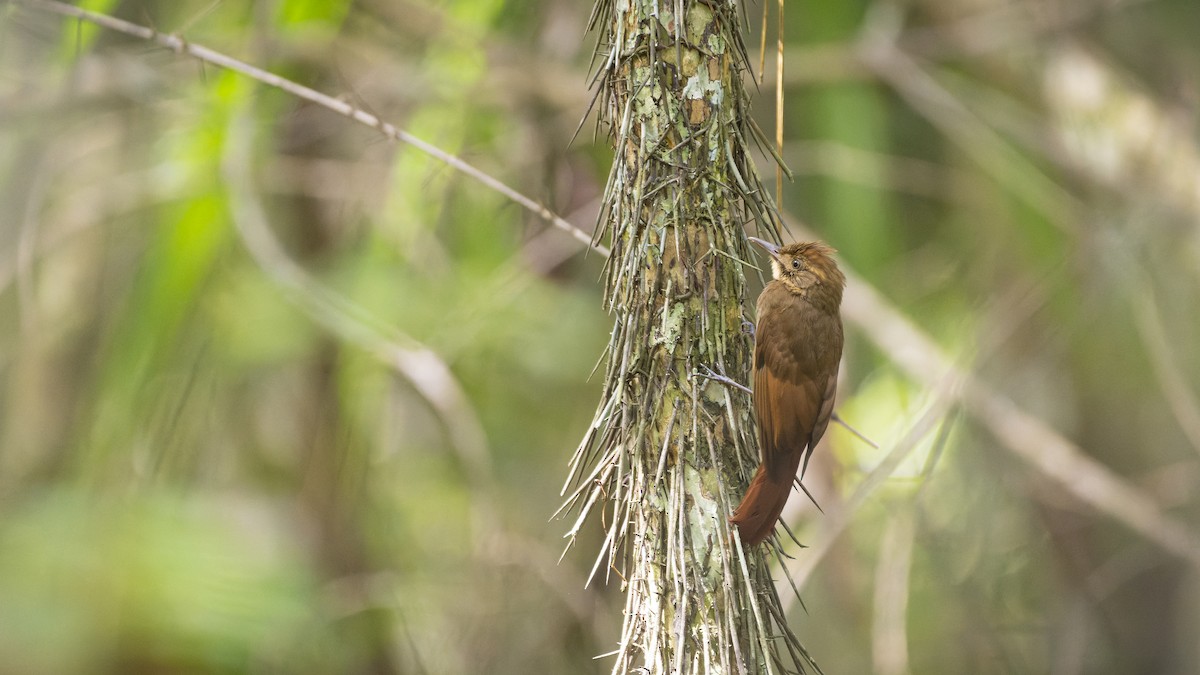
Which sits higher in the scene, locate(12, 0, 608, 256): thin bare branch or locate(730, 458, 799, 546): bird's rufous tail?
locate(12, 0, 608, 256): thin bare branch

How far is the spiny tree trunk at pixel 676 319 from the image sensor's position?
1.30 meters

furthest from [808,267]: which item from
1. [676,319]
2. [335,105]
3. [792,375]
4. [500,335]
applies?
[500,335]

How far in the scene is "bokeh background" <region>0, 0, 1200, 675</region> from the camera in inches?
129

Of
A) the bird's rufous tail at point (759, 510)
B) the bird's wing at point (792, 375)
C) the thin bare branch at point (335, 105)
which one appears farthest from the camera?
the thin bare branch at point (335, 105)

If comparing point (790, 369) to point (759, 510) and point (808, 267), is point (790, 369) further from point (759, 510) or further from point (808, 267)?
point (759, 510)

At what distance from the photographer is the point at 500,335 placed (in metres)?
4.01

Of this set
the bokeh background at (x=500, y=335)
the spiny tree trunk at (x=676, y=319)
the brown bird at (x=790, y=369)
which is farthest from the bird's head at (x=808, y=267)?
the bokeh background at (x=500, y=335)

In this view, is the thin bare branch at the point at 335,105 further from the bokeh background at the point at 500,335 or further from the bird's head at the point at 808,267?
the bokeh background at the point at 500,335

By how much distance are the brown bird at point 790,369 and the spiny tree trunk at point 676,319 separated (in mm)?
60

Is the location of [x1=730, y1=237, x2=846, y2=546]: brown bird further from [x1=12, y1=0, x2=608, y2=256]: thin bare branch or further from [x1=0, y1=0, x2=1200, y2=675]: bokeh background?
[x1=0, y1=0, x2=1200, y2=675]: bokeh background

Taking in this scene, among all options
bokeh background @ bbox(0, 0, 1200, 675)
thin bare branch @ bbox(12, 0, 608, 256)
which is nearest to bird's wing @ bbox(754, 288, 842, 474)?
thin bare branch @ bbox(12, 0, 608, 256)

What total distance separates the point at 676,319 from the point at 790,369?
1.69 ft

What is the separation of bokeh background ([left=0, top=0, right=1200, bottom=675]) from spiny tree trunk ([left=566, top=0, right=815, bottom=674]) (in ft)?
5.03

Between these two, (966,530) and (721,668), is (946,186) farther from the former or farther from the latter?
(721,668)
